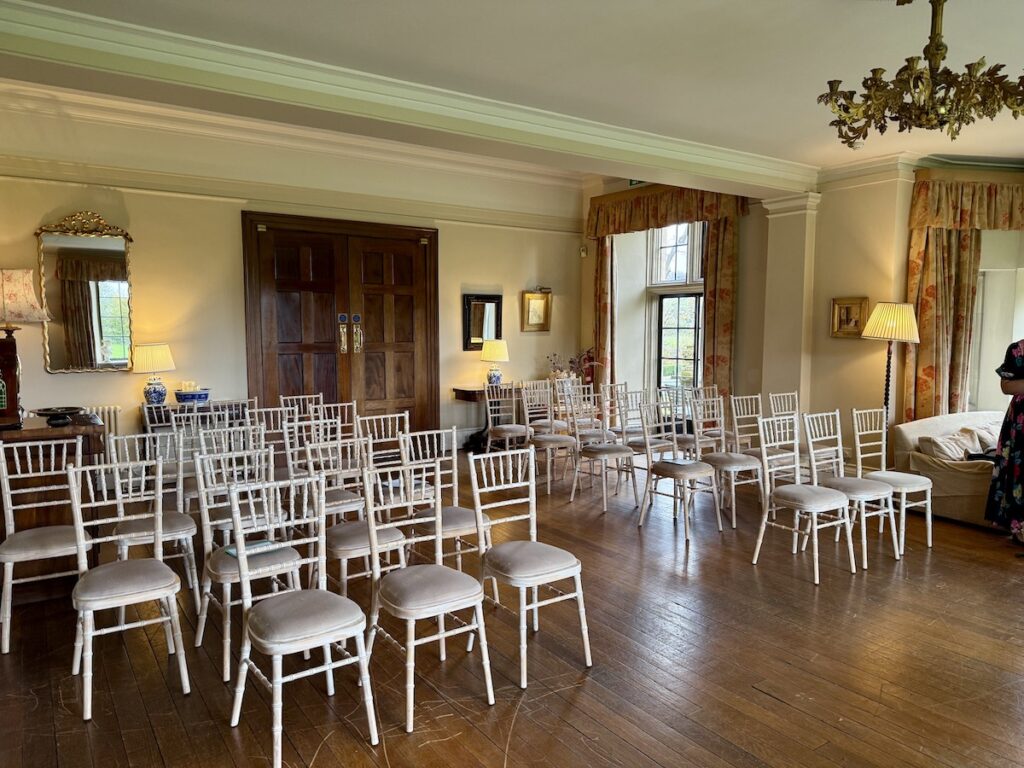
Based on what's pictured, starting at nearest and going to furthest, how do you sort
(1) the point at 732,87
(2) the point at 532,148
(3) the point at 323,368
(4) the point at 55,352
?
(1) the point at 732,87
(2) the point at 532,148
(4) the point at 55,352
(3) the point at 323,368

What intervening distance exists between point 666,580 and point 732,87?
3.16 m

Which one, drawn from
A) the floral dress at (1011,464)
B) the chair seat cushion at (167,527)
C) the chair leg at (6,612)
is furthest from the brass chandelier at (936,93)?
the chair leg at (6,612)

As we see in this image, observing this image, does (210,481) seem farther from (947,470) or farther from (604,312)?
(604,312)

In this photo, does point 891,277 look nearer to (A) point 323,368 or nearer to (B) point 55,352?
(A) point 323,368

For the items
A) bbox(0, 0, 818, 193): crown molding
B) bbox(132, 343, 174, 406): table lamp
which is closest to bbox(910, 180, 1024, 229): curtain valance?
bbox(0, 0, 818, 193): crown molding

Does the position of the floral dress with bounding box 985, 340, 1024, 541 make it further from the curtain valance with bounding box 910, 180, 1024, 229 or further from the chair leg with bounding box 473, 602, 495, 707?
the chair leg with bounding box 473, 602, 495, 707

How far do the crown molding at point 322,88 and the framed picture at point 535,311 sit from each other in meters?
3.23

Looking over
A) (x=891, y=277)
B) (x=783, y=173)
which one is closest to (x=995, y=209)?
(x=891, y=277)

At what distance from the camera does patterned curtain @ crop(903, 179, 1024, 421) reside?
19.6ft

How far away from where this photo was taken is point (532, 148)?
5070 mm

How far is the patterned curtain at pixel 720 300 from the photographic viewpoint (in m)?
7.30

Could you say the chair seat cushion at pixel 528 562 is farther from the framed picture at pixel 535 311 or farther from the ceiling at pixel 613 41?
the framed picture at pixel 535 311

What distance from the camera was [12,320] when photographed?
4242 mm

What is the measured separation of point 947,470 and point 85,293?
7.31 m
